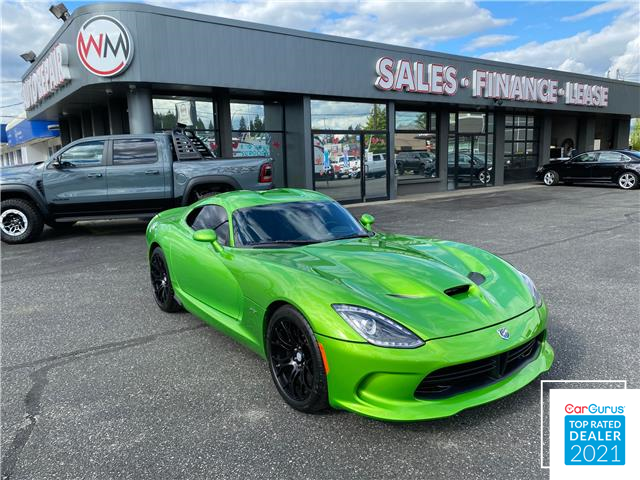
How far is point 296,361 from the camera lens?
2.94 meters

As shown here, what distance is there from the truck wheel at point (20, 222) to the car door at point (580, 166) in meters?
19.7

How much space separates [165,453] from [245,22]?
39.3 feet

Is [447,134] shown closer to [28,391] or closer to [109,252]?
[109,252]

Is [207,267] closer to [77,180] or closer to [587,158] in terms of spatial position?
[77,180]

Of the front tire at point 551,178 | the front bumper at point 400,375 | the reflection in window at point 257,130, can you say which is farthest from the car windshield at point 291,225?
the front tire at point 551,178

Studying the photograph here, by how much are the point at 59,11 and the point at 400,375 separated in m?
15.6

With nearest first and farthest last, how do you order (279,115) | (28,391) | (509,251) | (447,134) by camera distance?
(28,391), (509,251), (279,115), (447,134)

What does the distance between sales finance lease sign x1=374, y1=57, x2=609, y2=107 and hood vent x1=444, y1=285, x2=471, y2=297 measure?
43.3ft

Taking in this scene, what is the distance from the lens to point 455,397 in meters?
2.58

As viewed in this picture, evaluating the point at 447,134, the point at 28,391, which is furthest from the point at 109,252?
the point at 447,134

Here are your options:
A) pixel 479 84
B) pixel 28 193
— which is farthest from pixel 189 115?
pixel 479 84

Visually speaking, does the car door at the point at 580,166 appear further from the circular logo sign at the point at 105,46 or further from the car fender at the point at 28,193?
the car fender at the point at 28,193

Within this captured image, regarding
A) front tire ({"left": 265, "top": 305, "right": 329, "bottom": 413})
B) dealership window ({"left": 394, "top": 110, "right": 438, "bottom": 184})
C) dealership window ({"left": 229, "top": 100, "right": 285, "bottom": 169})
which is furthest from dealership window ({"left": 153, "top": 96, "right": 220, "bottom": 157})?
front tire ({"left": 265, "top": 305, "right": 329, "bottom": 413})

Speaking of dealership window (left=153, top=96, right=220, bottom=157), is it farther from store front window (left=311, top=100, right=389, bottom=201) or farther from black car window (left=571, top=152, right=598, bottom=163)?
black car window (left=571, top=152, right=598, bottom=163)
